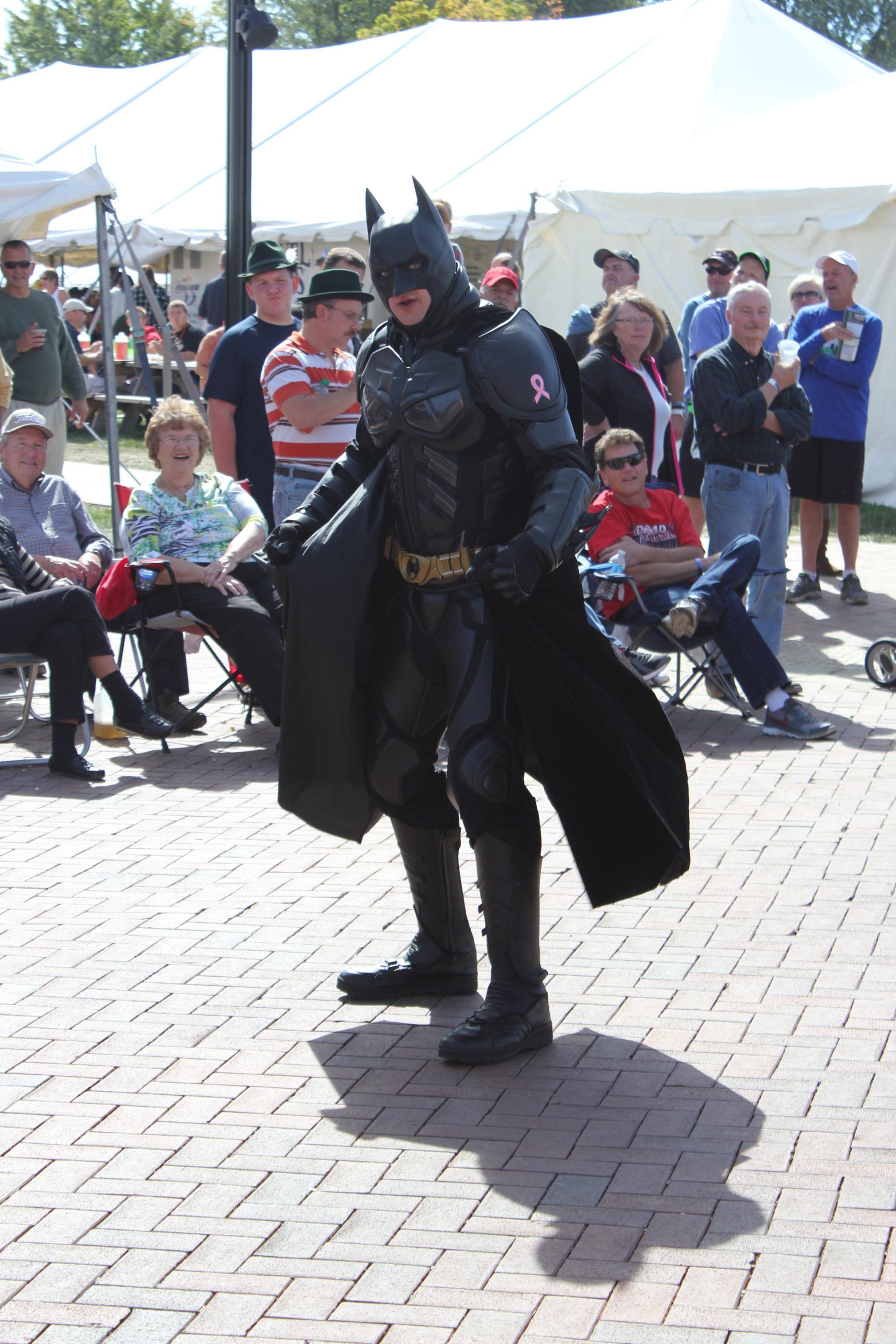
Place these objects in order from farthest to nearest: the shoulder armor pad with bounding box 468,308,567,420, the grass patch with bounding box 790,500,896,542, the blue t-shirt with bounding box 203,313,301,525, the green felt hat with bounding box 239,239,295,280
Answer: the grass patch with bounding box 790,500,896,542 → the green felt hat with bounding box 239,239,295,280 → the blue t-shirt with bounding box 203,313,301,525 → the shoulder armor pad with bounding box 468,308,567,420

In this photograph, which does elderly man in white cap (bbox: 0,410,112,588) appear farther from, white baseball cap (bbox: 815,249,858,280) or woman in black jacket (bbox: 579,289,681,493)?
white baseball cap (bbox: 815,249,858,280)

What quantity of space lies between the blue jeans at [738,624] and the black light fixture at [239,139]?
3.40 metres

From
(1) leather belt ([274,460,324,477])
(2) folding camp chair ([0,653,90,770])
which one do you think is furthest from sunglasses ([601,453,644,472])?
(2) folding camp chair ([0,653,90,770])

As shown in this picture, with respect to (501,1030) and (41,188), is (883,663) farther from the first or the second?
(41,188)

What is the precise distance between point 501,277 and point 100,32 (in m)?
72.4

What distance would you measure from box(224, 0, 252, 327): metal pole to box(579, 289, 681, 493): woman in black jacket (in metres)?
2.13

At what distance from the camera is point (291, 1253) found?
10.1 ft

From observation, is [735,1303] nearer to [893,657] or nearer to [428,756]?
[428,756]

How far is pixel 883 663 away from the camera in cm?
841

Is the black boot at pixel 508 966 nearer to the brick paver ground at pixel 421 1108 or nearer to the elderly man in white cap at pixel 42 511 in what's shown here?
the brick paver ground at pixel 421 1108

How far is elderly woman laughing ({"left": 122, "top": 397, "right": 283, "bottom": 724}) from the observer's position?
23.5 ft

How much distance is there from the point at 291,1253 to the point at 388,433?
1978 millimetres

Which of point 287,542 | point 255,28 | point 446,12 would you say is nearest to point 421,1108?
point 287,542

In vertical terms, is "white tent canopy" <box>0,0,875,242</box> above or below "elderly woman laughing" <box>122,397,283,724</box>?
above
